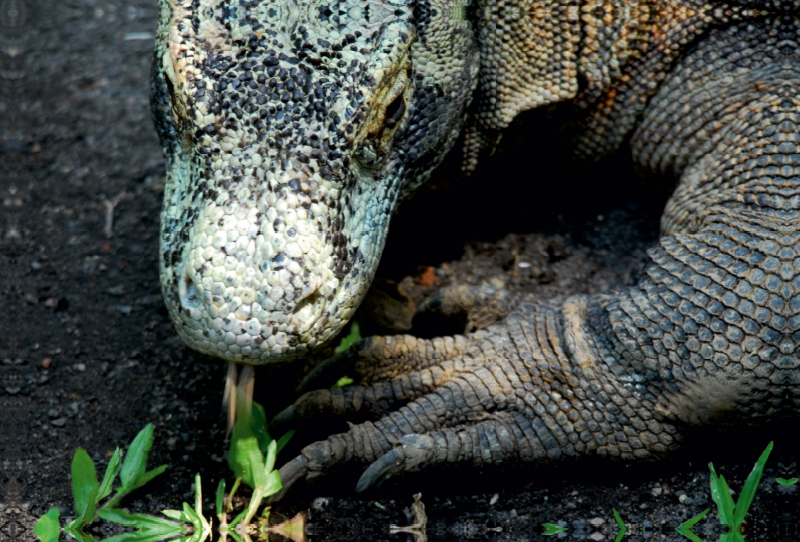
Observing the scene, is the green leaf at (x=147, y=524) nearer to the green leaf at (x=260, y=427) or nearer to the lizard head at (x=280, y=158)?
Result: the green leaf at (x=260, y=427)

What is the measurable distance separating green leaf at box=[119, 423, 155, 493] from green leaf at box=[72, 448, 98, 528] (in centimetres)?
10

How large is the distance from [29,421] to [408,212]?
6.23 ft

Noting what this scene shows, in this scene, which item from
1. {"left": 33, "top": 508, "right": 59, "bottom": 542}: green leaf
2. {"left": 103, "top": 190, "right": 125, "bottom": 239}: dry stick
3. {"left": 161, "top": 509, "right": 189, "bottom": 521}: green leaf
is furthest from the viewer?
{"left": 103, "top": 190, "right": 125, "bottom": 239}: dry stick

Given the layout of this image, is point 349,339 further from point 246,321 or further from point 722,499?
point 722,499

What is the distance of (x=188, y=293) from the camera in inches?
103

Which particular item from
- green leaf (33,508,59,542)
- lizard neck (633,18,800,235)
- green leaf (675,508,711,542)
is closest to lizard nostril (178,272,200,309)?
green leaf (33,508,59,542)

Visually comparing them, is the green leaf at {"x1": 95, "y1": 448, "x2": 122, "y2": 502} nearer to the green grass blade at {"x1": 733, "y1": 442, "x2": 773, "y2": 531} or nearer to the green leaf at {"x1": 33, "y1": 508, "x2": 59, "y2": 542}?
the green leaf at {"x1": 33, "y1": 508, "x2": 59, "y2": 542}

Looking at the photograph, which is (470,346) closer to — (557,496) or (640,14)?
(557,496)

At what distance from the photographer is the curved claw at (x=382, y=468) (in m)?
2.88

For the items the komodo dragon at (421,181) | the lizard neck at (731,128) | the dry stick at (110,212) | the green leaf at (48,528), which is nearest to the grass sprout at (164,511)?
the green leaf at (48,528)

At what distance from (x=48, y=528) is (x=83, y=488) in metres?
0.21

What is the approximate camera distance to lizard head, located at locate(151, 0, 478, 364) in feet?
8.39

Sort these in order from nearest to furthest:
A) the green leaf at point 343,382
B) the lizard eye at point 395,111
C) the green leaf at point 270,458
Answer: the green leaf at point 270,458 < the lizard eye at point 395,111 < the green leaf at point 343,382

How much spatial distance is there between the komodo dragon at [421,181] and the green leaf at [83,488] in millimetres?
631
